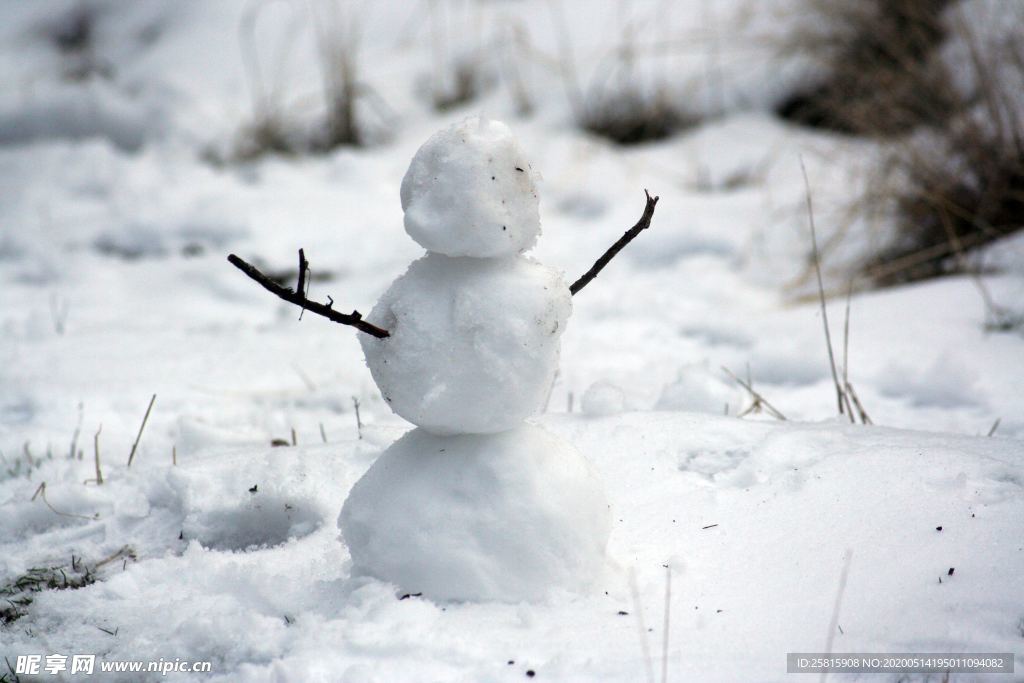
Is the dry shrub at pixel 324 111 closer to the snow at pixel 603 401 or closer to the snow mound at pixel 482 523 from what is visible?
the snow at pixel 603 401

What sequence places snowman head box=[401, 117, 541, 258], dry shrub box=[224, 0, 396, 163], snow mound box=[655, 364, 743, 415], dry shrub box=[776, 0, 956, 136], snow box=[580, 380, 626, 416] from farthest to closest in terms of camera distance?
dry shrub box=[224, 0, 396, 163], dry shrub box=[776, 0, 956, 136], snow mound box=[655, 364, 743, 415], snow box=[580, 380, 626, 416], snowman head box=[401, 117, 541, 258]

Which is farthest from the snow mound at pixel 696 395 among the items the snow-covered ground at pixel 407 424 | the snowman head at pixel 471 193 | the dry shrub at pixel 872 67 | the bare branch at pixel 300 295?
the dry shrub at pixel 872 67

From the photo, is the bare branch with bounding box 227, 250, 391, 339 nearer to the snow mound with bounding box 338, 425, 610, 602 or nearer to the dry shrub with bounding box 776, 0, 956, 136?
the snow mound with bounding box 338, 425, 610, 602

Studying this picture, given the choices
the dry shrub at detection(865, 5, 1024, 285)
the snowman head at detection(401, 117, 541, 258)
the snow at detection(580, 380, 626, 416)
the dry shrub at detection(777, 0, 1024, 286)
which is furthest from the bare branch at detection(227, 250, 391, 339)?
the dry shrub at detection(865, 5, 1024, 285)

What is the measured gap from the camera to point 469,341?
1.41 m

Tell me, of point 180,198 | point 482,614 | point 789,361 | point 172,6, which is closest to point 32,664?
point 482,614

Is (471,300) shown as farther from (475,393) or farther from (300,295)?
(300,295)

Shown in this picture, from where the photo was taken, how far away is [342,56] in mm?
5562

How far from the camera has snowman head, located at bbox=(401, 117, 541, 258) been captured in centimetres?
138

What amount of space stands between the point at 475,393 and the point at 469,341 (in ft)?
0.27

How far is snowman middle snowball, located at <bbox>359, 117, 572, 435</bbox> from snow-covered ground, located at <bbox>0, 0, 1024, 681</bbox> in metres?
0.33

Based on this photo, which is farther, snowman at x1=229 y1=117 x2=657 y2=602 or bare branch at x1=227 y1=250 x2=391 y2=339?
snowman at x1=229 y1=117 x2=657 y2=602

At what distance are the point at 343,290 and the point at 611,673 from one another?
2984mm

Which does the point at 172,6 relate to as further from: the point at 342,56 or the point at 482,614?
the point at 482,614
